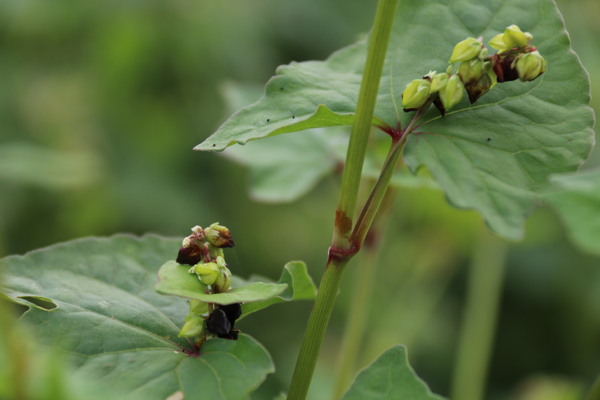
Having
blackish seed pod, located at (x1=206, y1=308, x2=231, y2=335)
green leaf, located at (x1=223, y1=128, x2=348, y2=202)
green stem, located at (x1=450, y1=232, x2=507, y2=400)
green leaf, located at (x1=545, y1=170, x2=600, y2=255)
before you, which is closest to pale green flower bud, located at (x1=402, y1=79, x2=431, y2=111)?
green leaf, located at (x1=545, y1=170, x2=600, y2=255)

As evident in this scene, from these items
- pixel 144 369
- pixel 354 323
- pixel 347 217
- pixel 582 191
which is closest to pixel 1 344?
pixel 144 369

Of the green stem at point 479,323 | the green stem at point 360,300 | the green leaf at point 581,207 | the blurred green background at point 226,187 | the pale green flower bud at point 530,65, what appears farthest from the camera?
the blurred green background at point 226,187

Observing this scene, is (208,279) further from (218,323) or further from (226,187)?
(226,187)

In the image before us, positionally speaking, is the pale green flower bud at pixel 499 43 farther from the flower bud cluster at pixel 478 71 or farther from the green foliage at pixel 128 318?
the green foliage at pixel 128 318

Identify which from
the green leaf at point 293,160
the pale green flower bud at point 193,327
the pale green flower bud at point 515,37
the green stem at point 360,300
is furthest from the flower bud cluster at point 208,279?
the green leaf at point 293,160

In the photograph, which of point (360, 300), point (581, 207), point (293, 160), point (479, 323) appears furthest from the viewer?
point (479, 323)

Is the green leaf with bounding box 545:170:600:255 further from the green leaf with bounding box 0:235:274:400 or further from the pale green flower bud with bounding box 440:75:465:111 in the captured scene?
the green leaf with bounding box 0:235:274:400

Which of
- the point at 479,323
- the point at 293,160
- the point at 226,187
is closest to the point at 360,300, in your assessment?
the point at 293,160
